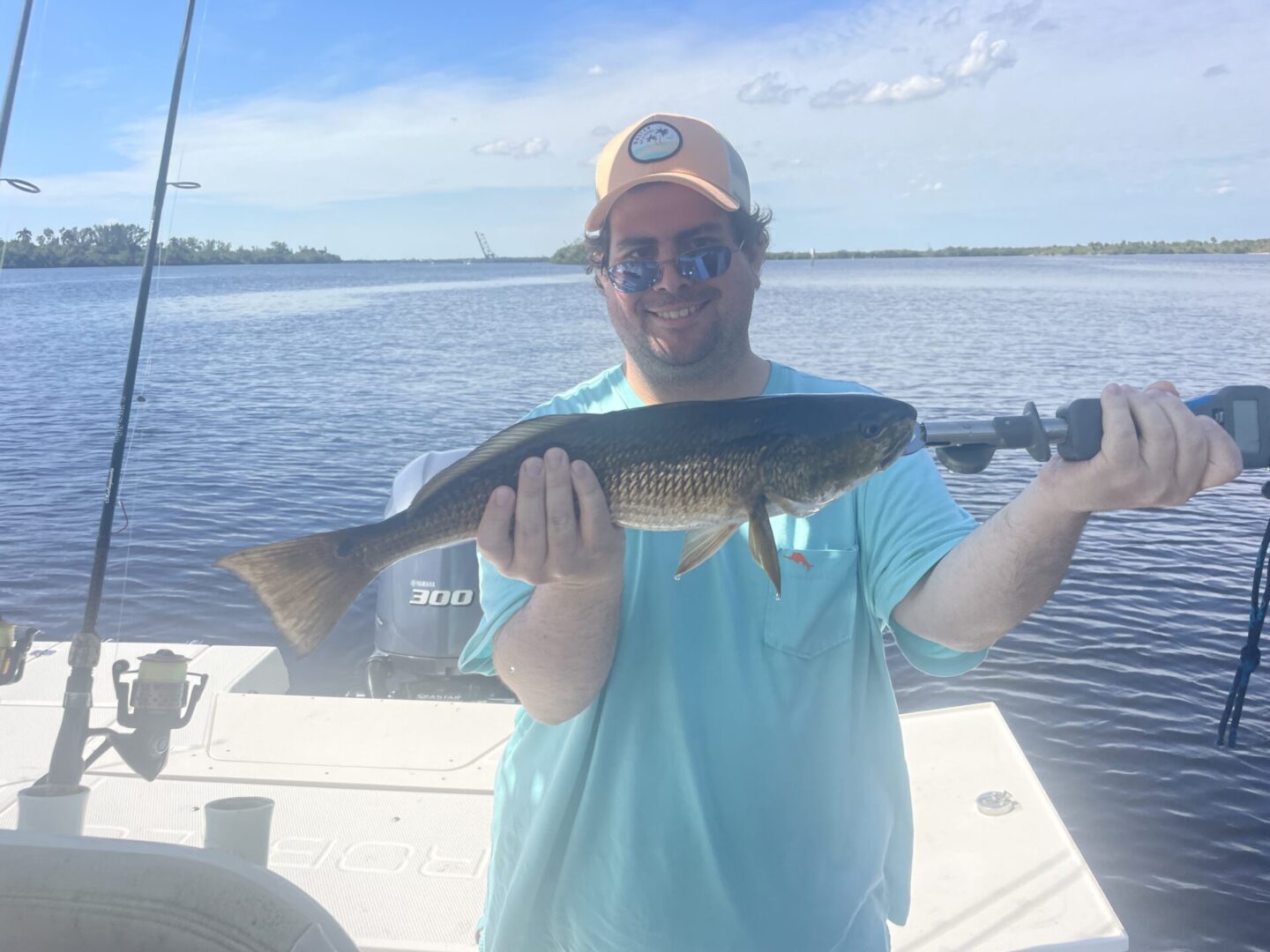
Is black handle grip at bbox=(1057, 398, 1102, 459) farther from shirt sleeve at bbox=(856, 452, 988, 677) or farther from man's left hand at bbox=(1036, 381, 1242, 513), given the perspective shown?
shirt sleeve at bbox=(856, 452, 988, 677)

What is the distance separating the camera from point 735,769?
2471 mm

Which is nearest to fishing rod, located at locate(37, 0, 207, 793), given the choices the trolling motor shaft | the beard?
the beard

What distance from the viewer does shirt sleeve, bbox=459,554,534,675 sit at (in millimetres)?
2807

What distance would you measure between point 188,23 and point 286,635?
481 cm

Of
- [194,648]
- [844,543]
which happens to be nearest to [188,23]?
[194,648]

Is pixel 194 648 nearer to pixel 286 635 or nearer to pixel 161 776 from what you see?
pixel 161 776

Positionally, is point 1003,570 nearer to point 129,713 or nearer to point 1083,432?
point 1083,432

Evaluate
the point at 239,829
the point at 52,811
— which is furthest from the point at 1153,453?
the point at 52,811

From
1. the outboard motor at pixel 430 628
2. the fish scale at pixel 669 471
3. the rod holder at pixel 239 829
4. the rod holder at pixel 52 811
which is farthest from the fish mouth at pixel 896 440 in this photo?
the outboard motor at pixel 430 628

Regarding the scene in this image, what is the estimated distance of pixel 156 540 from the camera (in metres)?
15.2

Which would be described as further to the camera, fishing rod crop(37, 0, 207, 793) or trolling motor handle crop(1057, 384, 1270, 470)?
fishing rod crop(37, 0, 207, 793)

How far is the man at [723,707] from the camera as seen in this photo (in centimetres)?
245

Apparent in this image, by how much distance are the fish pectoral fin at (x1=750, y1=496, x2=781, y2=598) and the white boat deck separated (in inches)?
87.1

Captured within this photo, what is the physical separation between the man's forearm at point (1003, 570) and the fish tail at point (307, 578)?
152 cm
